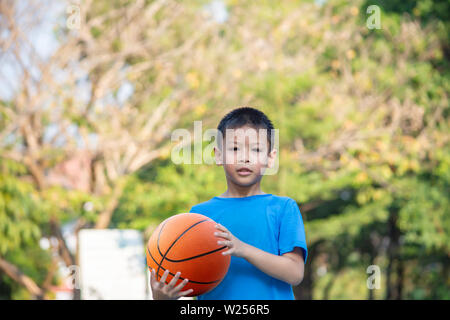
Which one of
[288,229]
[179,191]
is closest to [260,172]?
[288,229]

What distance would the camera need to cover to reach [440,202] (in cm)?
1095

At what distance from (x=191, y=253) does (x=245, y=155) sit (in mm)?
481

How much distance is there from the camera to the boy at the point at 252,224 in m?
2.19

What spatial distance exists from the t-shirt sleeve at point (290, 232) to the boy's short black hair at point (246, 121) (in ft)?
1.03

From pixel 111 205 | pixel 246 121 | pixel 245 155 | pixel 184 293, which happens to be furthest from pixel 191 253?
pixel 111 205

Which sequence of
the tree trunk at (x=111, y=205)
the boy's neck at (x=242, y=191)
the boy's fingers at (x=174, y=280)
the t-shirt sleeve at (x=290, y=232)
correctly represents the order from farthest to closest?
the tree trunk at (x=111, y=205)
the boy's neck at (x=242, y=191)
the t-shirt sleeve at (x=290, y=232)
the boy's fingers at (x=174, y=280)

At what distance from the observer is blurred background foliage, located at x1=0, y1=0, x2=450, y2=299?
35.4 feet

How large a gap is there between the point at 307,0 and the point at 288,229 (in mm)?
13499

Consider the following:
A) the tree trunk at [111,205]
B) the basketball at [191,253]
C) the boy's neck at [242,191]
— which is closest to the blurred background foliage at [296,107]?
the tree trunk at [111,205]

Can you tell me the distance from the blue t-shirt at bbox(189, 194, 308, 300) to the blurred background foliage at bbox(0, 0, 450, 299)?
7448 mm

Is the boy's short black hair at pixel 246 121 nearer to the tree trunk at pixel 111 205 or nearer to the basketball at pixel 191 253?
the basketball at pixel 191 253

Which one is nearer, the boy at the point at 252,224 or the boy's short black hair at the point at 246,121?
the boy at the point at 252,224

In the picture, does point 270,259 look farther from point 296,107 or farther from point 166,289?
point 296,107
